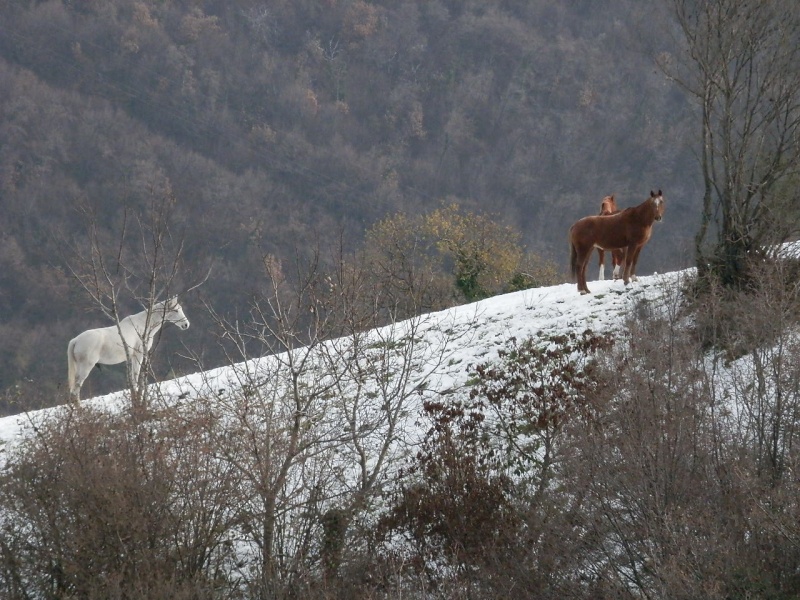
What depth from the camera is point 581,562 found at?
36.8ft

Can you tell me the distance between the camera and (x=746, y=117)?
57.9ft

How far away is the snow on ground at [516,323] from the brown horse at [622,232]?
627 mm

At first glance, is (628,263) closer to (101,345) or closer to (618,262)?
(618,262)

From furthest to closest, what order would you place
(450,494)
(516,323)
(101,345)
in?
1. (101,345)
2. (516,323)
3. (450,494)

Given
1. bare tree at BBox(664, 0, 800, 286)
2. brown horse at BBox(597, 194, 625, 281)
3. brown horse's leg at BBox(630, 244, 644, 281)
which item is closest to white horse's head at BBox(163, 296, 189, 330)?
brown horse at BBox(597, 194, 625, 281)

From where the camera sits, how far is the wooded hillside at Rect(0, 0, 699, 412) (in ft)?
254

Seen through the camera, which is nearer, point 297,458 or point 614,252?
point 297,458

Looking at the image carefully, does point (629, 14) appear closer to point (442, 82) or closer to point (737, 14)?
point (442, 82)

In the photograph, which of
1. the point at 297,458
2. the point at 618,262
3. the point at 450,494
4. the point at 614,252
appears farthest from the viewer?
the point at 618,262

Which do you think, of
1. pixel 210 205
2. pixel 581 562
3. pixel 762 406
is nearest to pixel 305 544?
pixel 581 562

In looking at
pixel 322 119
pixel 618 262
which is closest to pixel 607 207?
pixel 618 262

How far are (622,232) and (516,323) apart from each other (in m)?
2.74

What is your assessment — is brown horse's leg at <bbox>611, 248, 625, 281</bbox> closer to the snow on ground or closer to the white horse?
the snow on ground

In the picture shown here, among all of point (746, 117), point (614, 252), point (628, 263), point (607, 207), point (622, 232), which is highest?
point (746, 117)
